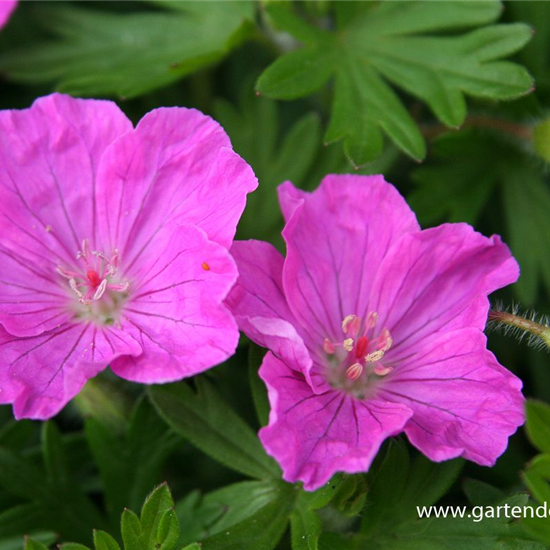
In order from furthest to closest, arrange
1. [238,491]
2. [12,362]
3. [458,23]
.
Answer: [458,23] → [238,491] → [12,362]

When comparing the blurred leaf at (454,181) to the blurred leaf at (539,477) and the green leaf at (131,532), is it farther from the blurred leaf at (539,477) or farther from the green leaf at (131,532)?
the green leaf at (131,532)

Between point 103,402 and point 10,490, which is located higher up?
point 103,402

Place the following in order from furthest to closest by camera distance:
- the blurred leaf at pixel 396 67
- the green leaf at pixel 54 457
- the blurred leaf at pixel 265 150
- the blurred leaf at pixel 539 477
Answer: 1. the blurred leaf at pixel 265 150
2. the blurred leaf at pixel 396 67
3. the green leaf at pixel 54 457
4. the blurred leaf at pixel 539 477

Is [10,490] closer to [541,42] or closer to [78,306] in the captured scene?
[78,306]

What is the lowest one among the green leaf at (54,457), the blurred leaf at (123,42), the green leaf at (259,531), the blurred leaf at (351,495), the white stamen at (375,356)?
the green leaf at (54,457)

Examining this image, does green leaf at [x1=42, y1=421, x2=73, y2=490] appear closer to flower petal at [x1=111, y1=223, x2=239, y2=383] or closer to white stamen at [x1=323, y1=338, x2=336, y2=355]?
flower petal at [x1=111, y1=223, x2=239, y2=383]

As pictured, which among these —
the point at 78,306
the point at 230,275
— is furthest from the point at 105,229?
the point at 230,275

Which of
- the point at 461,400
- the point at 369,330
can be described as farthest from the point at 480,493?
the point at 369,330

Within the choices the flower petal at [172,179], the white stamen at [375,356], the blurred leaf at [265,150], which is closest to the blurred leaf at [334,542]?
the white stamen at [375,356]
